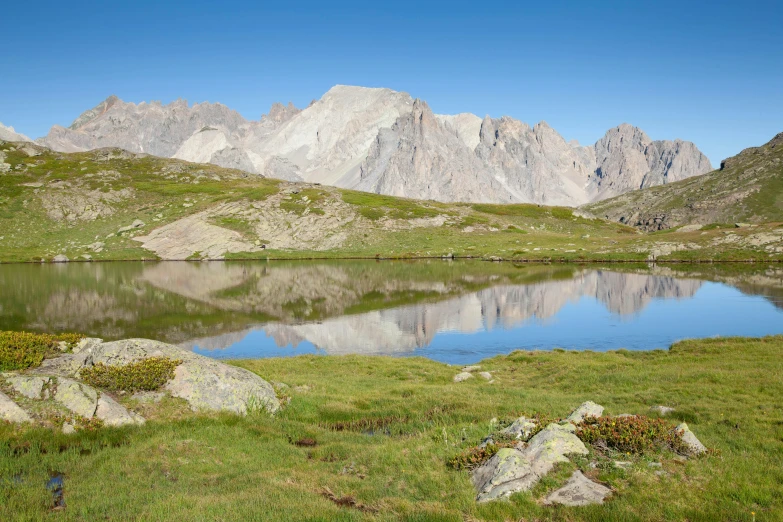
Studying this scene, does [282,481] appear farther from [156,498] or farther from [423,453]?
[423,453]

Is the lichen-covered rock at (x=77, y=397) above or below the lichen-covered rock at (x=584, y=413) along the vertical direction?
below

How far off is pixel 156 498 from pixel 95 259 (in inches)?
5624

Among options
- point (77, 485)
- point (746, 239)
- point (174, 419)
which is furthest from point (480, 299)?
point (746, 239)

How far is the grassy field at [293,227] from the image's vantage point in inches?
5251

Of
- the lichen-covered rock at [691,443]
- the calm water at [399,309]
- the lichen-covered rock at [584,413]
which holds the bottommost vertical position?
the calm water at [399,309]

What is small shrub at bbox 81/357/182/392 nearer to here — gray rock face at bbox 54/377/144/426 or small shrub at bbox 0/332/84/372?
gray rock face at bbox 54/377/144/426

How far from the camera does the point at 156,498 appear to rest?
12.0 metres

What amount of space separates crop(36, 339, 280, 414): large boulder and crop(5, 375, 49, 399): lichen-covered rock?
98.4 inches

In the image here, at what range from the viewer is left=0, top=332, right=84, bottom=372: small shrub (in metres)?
19.9

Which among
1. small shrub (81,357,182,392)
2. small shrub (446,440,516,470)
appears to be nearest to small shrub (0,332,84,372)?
small shrub (81,357,182,392)

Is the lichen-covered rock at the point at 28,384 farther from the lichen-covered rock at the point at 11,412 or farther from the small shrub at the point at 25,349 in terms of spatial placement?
the small shrub at the point at 25,349

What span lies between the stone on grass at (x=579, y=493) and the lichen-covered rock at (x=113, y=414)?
14.3 m

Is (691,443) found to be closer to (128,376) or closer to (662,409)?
(662,409)

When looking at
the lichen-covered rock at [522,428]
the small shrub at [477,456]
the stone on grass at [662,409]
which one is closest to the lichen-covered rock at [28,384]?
the small shrub at [477,456]
